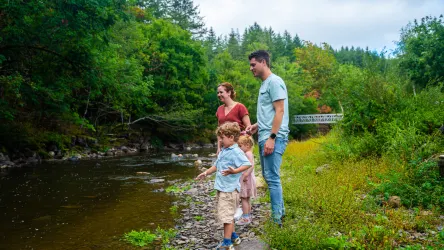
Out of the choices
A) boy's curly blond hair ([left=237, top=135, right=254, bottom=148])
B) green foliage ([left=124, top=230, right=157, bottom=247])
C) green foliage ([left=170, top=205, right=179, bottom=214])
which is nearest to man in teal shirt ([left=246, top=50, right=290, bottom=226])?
boy's curly blond hair ([left=237, top=135, right=254, bottom=148])

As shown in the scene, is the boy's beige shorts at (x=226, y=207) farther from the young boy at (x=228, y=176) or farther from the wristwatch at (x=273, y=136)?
the wristwatch at (x=273, y=136)

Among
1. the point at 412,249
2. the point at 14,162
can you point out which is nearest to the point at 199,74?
the point at 14,162

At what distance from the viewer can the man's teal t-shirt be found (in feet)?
13.9

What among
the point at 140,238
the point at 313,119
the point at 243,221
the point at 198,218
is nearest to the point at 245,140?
the point at 243,221

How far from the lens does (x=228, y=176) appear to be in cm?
413

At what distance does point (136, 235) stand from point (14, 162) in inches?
476

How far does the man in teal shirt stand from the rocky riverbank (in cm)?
49

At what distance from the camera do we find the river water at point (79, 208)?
5.12 metres

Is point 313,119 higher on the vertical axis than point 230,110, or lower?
lower

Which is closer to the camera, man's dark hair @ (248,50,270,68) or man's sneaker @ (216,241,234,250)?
man's sneaker @ (216,241,234,250)

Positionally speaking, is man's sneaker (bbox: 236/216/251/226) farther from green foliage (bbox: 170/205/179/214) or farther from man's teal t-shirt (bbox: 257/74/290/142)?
green foliage (bbox: 170/205/179/214)

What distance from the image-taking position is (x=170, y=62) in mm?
32000

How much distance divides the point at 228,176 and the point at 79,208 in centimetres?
421

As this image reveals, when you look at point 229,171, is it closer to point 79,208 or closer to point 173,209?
point 173,209
